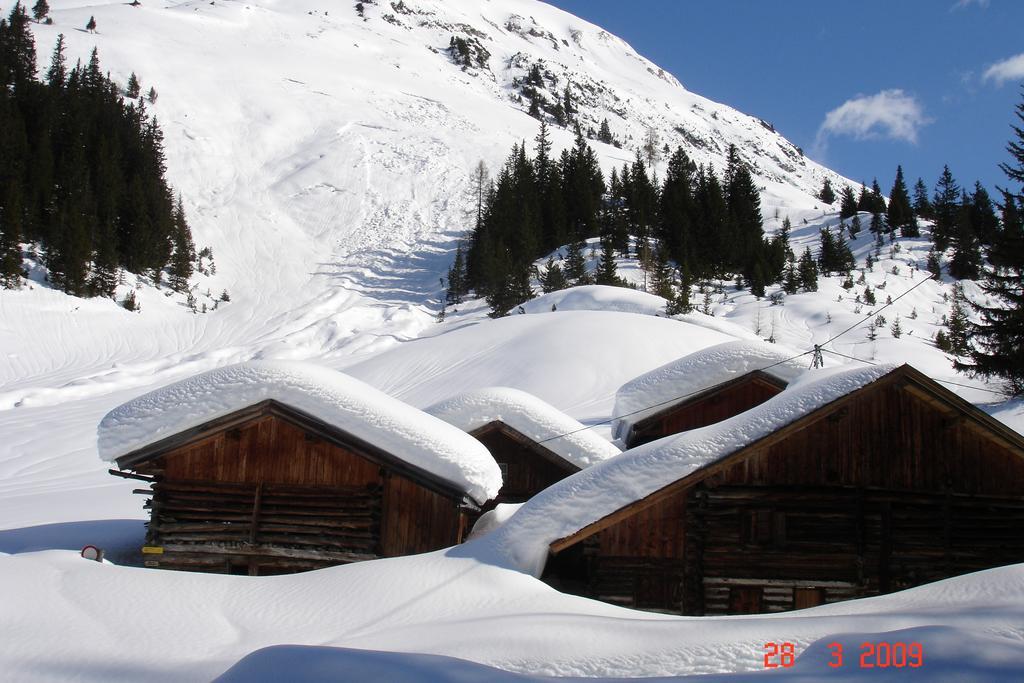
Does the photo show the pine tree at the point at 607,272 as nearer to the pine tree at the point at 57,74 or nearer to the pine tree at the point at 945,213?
the pine tree at the point at 945,213

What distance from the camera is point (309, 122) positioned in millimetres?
Result: 99438

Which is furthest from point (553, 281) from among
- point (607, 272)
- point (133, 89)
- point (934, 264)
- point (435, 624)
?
point (133, 89)

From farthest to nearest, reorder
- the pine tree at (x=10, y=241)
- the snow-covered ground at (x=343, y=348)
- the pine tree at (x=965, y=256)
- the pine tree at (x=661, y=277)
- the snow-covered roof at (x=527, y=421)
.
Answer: the pine tree at (x=965, y=256) → the pine tree at (x=661, y=277) → the pine tree at (x=10, y=241) → the snow-covered roof at (x=527, y=421) → the snow-covered ground at (x=343, y=348)

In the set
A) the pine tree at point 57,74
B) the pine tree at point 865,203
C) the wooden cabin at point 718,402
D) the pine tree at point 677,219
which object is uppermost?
the pine tree at point 57,74

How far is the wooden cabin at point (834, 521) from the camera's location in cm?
1223

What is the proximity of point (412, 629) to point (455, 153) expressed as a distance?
94.5 meters

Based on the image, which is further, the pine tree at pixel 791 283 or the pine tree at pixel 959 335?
the pine tree at pixel 791 283

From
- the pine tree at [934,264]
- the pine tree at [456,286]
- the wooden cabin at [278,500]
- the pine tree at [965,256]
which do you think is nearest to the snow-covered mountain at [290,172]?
the pine tree at [456,286]

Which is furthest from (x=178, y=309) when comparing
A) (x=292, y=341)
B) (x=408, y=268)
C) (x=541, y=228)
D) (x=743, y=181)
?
(x=743, y=181)

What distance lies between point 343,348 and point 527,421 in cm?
3031

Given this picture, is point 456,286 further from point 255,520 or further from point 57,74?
point 255,520

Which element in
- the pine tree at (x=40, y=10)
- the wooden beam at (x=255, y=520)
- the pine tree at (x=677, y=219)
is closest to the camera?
the wooden beam at (x=255, y=520)

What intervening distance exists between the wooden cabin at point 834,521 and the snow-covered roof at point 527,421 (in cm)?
577
